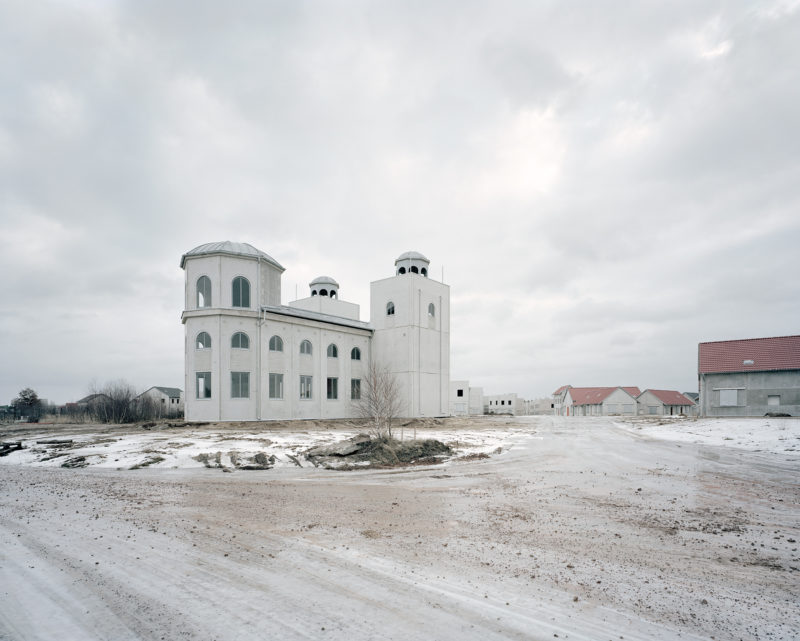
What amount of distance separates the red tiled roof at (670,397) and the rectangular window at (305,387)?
68.1 metres

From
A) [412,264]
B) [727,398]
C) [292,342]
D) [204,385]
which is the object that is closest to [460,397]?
[412,264]

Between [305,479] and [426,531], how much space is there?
23.3 ft

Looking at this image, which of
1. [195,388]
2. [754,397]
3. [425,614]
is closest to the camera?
[425,614]

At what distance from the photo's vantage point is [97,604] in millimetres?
5293

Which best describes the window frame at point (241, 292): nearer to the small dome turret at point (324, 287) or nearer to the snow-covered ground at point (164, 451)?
the snow-covered ground at point (164, 451)

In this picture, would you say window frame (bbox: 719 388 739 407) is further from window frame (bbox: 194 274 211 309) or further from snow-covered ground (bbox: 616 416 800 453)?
window frame (bbox: 194 274 211 309)

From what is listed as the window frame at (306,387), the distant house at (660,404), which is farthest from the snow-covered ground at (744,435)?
the distant house at (660,404)

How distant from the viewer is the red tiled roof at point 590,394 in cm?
8719

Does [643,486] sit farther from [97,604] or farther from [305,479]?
[97,604]

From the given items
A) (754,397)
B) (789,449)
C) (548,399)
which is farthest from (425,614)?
(548,399)

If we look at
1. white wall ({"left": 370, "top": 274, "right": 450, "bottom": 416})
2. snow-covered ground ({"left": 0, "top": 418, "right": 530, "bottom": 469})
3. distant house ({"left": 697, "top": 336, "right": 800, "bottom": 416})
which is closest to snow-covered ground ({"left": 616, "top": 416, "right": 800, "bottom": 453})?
distant house ({"left": 697, "top": 336, "right": 800, "bottom": 416})

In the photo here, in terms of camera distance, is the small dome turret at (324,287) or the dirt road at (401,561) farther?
the small dome turret at (324,287)

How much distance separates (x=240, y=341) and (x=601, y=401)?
72510 mm

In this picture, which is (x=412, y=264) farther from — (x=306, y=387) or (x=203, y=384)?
(x=203, y=384)
